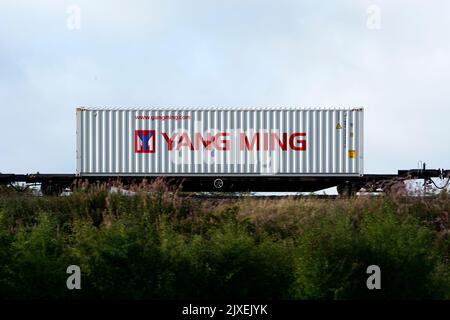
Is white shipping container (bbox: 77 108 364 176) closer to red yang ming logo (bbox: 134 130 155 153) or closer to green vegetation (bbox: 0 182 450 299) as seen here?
red yang ming logo (bbox: 134 130 155 153)

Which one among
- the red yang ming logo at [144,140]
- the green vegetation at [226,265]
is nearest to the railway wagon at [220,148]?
the red yang ming logo at [144,140]

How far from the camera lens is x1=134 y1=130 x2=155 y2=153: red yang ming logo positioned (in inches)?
979

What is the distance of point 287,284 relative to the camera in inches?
494

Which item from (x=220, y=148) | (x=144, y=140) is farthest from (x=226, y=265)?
(x=144, y=140)

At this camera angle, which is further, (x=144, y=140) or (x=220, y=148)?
(x=144, y=140)

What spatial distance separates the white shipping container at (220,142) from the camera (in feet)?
80.6

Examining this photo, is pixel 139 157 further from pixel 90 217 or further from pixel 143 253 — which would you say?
pixel 143 253

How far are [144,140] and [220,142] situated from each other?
271 cm

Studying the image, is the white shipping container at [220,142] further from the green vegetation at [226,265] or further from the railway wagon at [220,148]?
the green vegetation at [226,265]

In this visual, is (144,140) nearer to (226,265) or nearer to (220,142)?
(220,142)

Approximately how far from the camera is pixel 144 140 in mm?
24906

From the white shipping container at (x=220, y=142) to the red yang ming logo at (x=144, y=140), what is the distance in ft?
0.12
